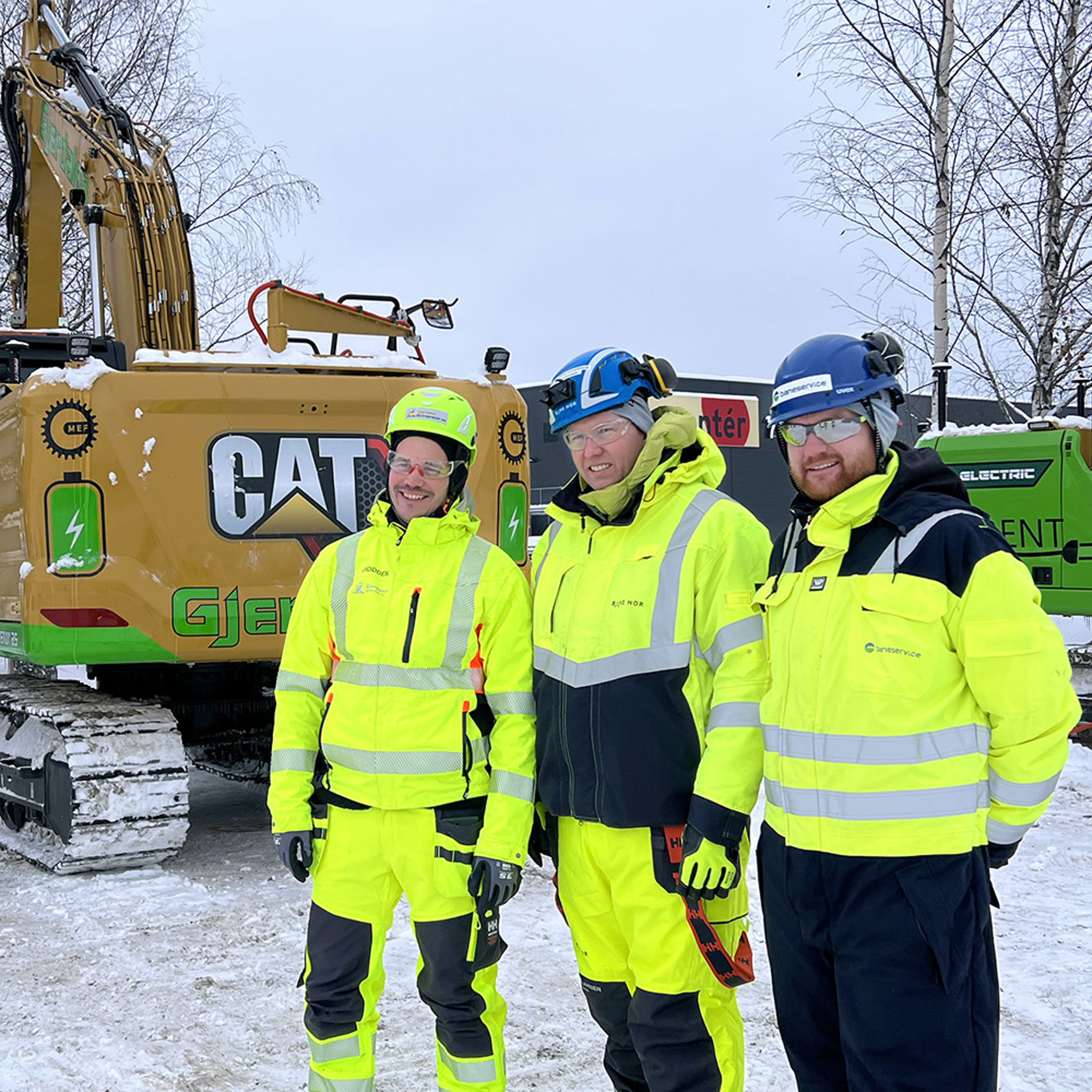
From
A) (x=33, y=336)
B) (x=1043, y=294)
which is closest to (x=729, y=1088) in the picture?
(x=33, y=336)

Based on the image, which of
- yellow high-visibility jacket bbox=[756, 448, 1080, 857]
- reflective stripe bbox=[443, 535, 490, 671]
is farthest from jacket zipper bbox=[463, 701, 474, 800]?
yellow high-visibility jacket bbox=[756, 448, 1080, 857]

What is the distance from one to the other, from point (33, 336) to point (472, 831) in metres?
4.86

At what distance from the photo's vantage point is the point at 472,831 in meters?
2.95

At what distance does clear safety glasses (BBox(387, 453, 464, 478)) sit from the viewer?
10.3 feet

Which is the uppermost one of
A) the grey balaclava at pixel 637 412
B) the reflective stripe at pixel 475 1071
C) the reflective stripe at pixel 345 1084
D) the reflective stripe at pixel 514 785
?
the grey balaclava at pixel 637 412

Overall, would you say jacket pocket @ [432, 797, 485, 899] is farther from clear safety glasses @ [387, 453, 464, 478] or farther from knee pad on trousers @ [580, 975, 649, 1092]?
clear safety glasses @ [387, 453, 464, 478]

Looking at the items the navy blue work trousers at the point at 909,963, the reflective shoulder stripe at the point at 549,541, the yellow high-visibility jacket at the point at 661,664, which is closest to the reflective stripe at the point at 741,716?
the yellow high-visibility jacket at the point at 661,664

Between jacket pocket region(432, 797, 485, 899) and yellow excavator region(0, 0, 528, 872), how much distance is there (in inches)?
120

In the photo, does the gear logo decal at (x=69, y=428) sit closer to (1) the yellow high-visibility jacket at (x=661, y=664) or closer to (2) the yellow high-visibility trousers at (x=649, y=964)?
(1) the yellow high-visibility jacket at (x=661, y=664)

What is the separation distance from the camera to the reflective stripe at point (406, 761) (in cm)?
296

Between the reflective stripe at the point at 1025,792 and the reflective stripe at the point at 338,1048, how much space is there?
1.75 m

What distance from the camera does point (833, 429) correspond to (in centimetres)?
245

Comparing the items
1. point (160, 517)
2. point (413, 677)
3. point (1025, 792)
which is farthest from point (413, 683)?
point (160, 517)

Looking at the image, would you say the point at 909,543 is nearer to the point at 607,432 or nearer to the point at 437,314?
the point at 607,432
